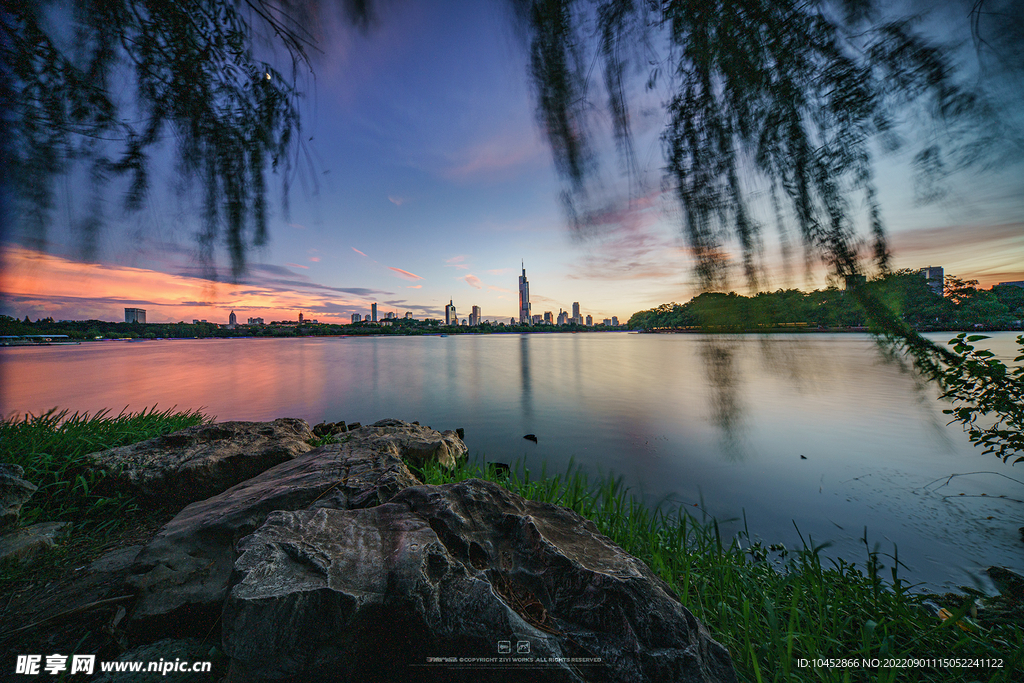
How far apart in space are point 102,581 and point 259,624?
64.6 inches

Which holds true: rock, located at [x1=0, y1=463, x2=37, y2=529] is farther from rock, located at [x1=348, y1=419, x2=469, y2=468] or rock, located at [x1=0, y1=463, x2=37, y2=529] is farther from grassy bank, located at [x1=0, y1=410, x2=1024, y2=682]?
rock, located at [x1=348, y1=419, x2=469, y2=468]

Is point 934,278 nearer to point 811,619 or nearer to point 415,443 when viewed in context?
point 811,619

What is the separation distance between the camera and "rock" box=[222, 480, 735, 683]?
0.99 m

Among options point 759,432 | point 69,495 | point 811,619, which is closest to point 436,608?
point 811,619

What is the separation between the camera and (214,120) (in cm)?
138

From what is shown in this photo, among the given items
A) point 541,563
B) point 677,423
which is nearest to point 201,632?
point 541,563

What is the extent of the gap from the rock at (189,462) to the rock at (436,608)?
6.34 ft

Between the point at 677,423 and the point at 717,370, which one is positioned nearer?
the point at 717,370

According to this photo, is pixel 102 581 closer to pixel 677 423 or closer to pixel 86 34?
pixel 86 34

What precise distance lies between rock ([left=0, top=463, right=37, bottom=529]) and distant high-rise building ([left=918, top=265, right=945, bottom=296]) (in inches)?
187

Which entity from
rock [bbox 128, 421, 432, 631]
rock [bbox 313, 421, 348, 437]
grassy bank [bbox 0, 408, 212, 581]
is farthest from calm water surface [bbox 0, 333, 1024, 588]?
rock [bbox 313, 421, 348, 437]

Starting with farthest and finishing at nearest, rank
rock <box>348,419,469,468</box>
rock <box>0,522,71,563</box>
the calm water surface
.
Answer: rock <box>348,419,469,468</box>
rock <box>0,522,71,563</box>
the calm water surface

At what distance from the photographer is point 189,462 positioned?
2.62 meters

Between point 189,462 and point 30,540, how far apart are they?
757 millimetres
